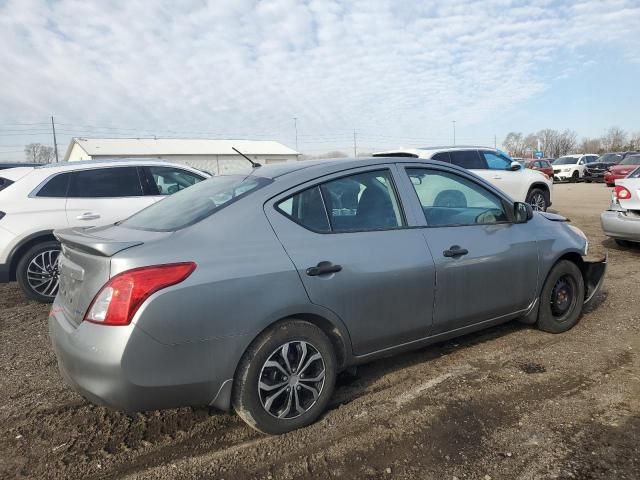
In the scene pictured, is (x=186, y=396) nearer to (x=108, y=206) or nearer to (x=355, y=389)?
(x=355, y=389)

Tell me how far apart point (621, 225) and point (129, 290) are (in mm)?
7565

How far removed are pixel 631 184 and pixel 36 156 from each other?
229 feet

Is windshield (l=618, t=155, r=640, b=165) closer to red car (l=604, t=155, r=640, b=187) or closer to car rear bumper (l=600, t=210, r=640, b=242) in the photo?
red car (l=604, t=155, r=640, b=187)

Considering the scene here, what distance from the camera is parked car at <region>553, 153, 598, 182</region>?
1118 inches

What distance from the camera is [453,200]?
152 inches

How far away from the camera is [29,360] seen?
159 inches

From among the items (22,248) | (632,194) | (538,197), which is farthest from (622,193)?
(22,248)

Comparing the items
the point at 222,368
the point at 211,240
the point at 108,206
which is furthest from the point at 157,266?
the point at 108,206

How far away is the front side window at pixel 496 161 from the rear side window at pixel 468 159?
17cm

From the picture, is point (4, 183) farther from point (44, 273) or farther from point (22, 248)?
point (44, 273)

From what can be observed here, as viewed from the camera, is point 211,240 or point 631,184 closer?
point 211,240

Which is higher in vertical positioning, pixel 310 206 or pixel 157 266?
pixel 310 206

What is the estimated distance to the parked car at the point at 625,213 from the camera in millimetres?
7199

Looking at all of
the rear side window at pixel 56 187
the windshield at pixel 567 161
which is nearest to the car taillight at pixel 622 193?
the rear side window at pixel 56 187
